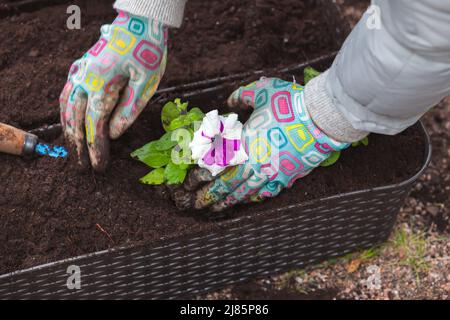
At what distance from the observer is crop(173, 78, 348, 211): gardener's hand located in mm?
1451

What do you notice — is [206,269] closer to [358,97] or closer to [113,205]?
[113,205]

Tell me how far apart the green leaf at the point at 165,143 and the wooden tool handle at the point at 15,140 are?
30 cm

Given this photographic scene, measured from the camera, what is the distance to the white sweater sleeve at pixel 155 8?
4.35 ft

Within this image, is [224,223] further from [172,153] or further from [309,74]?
[309,74]

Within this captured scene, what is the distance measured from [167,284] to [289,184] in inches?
16.4

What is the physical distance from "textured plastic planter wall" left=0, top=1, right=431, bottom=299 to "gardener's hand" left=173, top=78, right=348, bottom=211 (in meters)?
0.08

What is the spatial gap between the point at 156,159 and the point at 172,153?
49mm

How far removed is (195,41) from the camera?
1.89 m

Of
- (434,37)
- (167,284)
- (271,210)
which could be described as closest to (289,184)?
(271,210)

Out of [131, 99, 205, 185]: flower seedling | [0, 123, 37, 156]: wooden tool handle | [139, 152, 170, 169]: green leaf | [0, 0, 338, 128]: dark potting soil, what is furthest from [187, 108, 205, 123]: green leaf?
[0, 123, 37, 156]: wooden tool handle

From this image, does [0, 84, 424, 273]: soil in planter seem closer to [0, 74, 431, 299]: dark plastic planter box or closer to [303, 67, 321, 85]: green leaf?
[0, 74, 431, 299]: dark plastic planter box

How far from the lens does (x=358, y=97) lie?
1316mm

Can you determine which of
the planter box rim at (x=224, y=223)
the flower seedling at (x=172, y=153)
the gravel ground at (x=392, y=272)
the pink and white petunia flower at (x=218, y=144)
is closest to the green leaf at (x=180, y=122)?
the flower seedling at (x=172, y=153)

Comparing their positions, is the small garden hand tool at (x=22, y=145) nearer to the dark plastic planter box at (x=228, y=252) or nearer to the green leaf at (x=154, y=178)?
the dark plastic planter box at (x=228, y=252)
